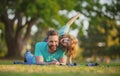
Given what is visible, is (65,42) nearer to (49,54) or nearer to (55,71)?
(49,54)

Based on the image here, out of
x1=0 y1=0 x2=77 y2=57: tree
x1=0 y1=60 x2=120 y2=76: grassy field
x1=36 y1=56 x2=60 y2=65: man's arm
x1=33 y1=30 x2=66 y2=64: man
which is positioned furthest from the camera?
x1=0 y1=0 x2=77 y2=57: tree

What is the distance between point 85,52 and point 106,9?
48139 mm

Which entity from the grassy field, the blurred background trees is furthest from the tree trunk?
the grassy field

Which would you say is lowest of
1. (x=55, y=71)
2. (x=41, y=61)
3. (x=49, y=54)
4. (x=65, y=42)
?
(x=55, y=71)

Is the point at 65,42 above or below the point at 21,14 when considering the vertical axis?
below

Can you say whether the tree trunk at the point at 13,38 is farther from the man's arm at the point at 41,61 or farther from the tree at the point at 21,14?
the man's arm at the point at 41,61

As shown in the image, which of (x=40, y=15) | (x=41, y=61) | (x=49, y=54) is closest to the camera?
(x=41, y=61)

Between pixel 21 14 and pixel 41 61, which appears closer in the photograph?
pixel 41 61

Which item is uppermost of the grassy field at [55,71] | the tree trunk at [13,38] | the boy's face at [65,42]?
the tree trunk at [13,38]

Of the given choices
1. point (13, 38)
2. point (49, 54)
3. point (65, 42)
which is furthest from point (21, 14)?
point (65, 42)

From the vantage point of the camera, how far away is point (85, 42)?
9162 cm

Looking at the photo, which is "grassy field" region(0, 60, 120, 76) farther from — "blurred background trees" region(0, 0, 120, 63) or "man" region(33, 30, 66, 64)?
"blurred background trees" region(0, 0, 120, 63)

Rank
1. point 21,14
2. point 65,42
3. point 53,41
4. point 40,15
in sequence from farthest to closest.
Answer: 1. point 21,14
2. point 40,15
3. point 65,42
4. point 53,41

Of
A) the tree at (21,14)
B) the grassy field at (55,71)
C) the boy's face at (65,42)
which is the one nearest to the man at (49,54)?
the boy's face at (65,42)
